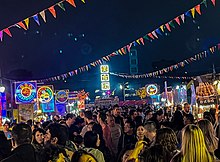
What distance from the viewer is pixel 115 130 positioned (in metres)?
9.97

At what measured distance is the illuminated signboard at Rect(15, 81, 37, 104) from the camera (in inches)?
731

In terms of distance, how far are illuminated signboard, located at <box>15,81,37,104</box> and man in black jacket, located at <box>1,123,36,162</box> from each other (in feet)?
45.4

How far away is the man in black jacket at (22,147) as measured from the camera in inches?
180

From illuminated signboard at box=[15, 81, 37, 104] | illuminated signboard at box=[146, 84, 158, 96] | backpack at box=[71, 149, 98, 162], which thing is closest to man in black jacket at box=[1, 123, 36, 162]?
backpack at box=[71, 149, 98, 162]

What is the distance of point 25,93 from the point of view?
18703mm

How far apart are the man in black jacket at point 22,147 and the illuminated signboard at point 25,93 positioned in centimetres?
1385

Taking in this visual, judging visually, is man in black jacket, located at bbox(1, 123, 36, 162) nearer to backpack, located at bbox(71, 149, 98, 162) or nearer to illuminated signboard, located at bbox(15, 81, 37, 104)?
backpack, located at bbox(71, 149, 98, 162)

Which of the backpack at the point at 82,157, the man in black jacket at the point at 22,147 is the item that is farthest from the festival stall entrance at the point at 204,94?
the man in black jacket at the point at 22,147

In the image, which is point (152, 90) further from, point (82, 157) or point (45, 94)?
point (82, 157)

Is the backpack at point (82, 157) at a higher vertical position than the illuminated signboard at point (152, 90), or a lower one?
lower

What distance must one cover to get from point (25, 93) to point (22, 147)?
47.0 feet

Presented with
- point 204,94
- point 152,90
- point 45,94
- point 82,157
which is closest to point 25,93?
point 204,94

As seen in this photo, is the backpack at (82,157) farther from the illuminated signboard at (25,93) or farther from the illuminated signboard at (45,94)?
the illuminated signboard at (45,94)

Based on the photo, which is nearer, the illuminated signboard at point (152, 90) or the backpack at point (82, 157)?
the backpack at point (82, 157)
